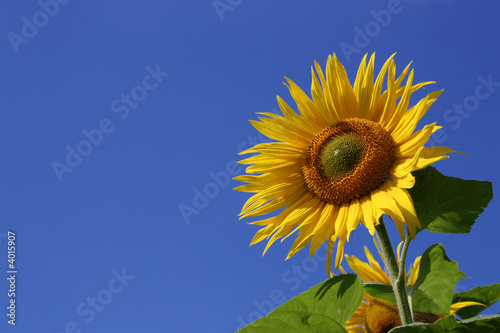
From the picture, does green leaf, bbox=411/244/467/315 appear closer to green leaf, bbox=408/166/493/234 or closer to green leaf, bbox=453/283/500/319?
green leaf, bbox=408/166/493/234

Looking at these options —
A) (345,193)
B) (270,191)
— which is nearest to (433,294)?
(345,193)

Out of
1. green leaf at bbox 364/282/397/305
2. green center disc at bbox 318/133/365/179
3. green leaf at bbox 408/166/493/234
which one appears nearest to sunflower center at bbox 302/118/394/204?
green center disc at bbox 318/133/365/179

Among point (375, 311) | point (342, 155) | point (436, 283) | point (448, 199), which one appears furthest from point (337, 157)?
point (375, 311)

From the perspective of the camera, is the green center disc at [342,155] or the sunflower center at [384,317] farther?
the sunflower center at [384,317]

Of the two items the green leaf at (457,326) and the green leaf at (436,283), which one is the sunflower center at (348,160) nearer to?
the green leaf at (436,283)

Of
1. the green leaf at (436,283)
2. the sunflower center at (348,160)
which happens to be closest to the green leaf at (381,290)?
the green leaf at (436,283)

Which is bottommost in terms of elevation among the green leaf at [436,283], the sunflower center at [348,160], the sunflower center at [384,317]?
the green leaf at [436,283]
